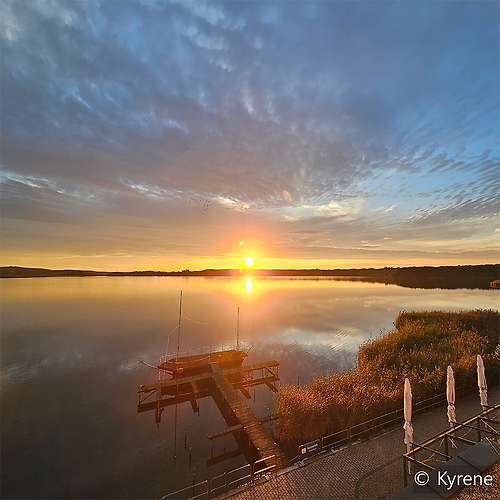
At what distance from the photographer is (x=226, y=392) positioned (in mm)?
24312

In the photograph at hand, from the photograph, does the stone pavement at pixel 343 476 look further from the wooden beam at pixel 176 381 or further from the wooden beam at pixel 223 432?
the wooden beam at pixel 176 381

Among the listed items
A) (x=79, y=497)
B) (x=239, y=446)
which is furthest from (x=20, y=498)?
(x=239, y=446)

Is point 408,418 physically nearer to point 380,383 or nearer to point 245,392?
point 380,383

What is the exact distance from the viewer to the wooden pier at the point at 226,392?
1714cm

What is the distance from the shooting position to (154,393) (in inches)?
1102

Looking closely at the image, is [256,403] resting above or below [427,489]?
below

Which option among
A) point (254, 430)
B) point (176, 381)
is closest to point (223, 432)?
point (254, 430)

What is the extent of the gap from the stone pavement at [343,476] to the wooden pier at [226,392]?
95.3 inches

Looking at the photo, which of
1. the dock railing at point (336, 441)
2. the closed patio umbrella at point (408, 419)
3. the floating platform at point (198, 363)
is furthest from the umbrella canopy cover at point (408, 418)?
the floating platform at point (198, 363)

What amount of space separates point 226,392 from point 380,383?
12754mm

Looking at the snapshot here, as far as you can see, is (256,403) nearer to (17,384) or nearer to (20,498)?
(20,498)

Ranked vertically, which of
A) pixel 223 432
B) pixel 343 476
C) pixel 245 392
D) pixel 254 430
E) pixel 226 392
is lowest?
pixel 245 392

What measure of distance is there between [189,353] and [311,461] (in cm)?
2991

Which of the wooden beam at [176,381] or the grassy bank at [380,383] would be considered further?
the wooden beam at [176,381]
